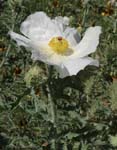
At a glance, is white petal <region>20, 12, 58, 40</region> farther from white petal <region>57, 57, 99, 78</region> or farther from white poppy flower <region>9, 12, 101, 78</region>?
white petal <region>57, 57, 99, 78</region>

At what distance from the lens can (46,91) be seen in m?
1.93

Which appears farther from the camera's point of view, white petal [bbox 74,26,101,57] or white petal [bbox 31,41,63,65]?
white petal [bbox 74,26,101,57]

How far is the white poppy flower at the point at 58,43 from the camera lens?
5.89ft

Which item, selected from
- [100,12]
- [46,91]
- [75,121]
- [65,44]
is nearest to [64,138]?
[75,121]

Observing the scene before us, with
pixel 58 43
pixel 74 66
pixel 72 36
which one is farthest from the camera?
pixel 72 36

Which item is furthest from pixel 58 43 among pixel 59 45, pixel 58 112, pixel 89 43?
pixel 58 112

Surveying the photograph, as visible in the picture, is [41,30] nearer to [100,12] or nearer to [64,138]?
[64,138]

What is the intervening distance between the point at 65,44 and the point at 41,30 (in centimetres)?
19

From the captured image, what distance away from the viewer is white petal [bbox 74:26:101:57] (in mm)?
1885

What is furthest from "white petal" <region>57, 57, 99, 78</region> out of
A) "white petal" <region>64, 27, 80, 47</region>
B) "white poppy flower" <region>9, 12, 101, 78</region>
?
"white petal" <region>64, 27, 80, 47</region>

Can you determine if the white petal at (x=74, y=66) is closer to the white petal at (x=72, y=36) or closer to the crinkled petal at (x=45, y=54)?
the crinkled petal at (x=45, y=54)

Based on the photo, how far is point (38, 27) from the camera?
206 cm

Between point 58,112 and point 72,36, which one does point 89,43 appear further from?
point 58,112

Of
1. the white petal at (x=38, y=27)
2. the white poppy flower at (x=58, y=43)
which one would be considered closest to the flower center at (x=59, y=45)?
the white poppy flower at (x=58, y=43)
